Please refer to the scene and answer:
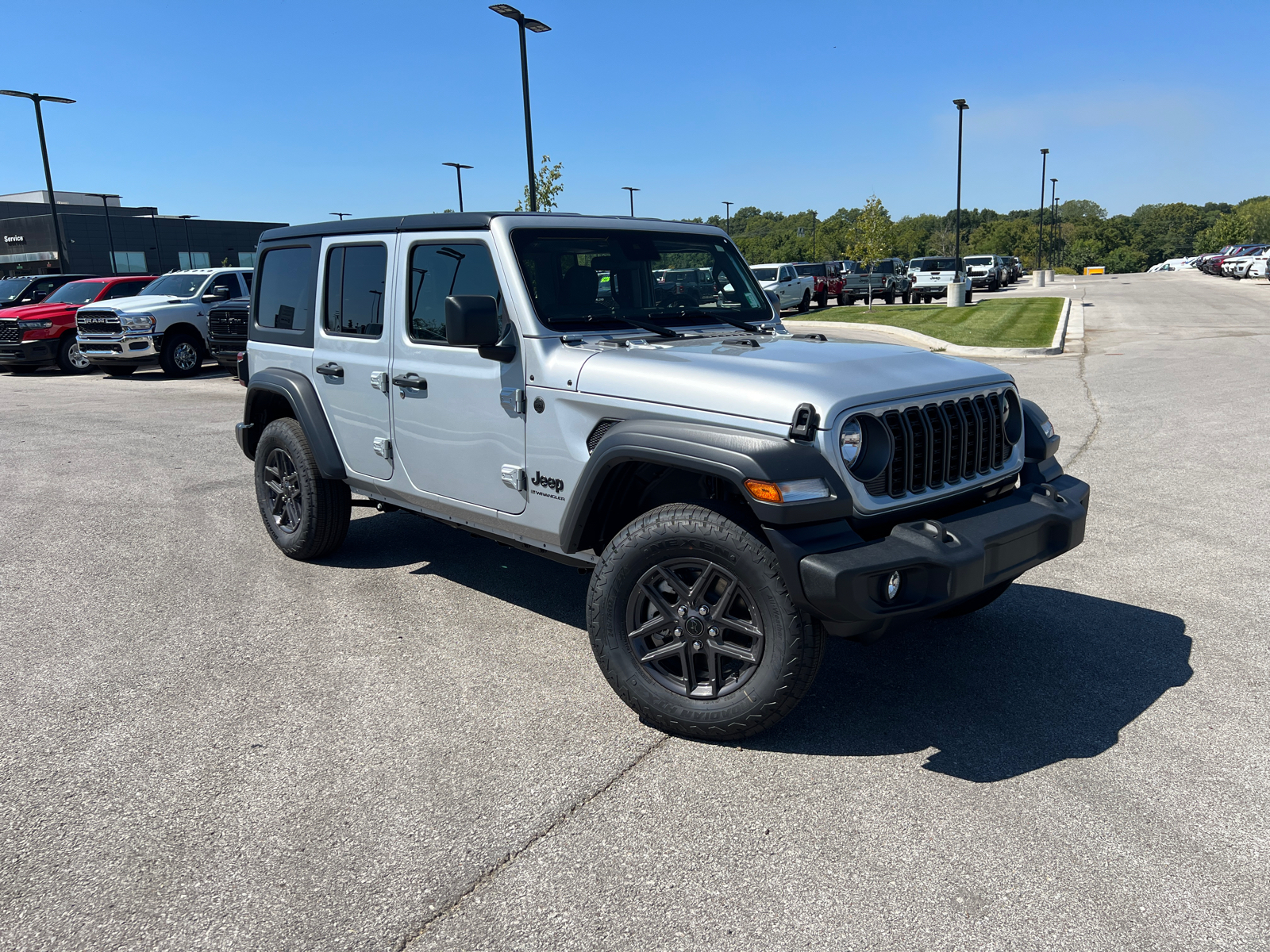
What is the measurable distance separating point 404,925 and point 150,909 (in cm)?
74

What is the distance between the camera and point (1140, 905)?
2.71 meters

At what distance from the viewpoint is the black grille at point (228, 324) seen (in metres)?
14.8

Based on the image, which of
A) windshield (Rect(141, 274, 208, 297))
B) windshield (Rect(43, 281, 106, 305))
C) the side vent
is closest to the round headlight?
the side vent

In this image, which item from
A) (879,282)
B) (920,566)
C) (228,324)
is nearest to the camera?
(920,566)

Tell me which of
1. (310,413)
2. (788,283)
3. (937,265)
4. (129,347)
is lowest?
(129,347)

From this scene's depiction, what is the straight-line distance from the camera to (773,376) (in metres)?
3.56

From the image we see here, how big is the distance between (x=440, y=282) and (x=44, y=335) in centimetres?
1916

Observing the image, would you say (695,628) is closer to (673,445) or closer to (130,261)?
(673,445)

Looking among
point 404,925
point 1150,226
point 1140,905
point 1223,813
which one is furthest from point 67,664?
point 1150,226

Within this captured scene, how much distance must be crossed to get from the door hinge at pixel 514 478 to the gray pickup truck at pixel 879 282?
→ 31660 millimetres

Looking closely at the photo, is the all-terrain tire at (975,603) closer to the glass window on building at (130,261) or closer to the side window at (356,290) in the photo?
the side window at (356,290)

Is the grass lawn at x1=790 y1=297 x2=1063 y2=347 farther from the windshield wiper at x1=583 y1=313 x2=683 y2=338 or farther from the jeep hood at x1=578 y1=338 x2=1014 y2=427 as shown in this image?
the jeep hood at x1=578 y1=338 x2=1014 y2=427

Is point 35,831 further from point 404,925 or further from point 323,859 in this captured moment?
point 404,925

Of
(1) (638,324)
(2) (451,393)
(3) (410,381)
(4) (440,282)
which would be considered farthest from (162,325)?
(1) (638,324)
